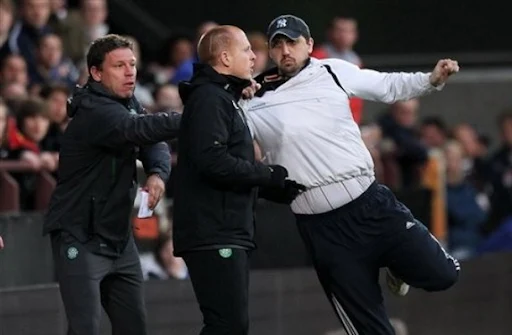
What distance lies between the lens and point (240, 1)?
17172 mm

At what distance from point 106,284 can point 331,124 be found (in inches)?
58.0

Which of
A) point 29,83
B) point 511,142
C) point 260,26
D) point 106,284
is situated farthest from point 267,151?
point 260,26

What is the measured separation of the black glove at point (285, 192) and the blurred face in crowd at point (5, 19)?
4281 mm

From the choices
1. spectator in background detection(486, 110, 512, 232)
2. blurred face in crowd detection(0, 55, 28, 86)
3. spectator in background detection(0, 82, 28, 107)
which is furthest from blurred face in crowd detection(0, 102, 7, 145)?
spectator in background detection(486, 110, 512, 232)

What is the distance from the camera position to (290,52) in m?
9.15

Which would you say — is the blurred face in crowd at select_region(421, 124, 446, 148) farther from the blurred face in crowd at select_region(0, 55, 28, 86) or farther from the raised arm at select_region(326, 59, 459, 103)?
the raised arm at select_region(326, 59, 459, 103)

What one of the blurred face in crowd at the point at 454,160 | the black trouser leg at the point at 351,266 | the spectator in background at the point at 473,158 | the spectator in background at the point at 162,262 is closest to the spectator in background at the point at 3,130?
the spectator in background at the point at 162,262

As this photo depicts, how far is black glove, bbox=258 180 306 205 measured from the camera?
8984 mm

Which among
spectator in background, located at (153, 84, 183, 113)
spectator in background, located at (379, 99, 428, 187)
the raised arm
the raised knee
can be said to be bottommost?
spectator in background, located at (379, 99, 428, 187)

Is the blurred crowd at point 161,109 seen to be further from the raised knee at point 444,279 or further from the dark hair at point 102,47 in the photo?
the raised knee at point 444,279

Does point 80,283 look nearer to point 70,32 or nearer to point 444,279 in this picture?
point 444,279

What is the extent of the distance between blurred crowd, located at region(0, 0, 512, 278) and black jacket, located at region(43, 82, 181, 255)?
2.52m

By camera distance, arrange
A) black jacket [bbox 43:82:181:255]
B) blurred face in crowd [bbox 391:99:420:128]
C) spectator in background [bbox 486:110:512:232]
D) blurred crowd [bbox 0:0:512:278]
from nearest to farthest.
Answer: black jacket [bbox 43:82:181:255], blurred crowd [bbox 0:0:512:278], blurred face in crowd [bbox 391:99:420:128], spectator in background [bbox 486:110:512:232]

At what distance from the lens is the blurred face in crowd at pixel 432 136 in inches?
615
